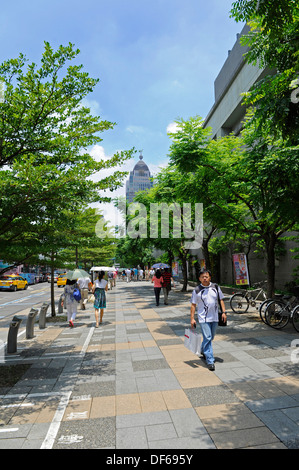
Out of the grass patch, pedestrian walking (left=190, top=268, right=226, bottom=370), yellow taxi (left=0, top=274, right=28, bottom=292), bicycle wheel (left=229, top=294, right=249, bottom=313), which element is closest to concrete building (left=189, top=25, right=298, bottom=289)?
bicycle wheel (left=229, top=294, right=249, bottom=313)

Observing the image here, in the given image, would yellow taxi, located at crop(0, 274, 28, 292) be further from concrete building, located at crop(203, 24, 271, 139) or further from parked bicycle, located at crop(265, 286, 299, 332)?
parked bicycle, located at crop(265, 286, 299, 332)

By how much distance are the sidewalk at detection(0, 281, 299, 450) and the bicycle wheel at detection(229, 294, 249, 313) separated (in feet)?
11.1

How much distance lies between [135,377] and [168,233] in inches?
612

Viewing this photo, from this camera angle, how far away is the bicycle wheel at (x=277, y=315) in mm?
8938

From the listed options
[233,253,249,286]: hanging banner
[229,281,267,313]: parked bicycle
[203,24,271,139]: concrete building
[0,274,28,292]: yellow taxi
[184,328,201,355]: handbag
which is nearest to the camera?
[184,328,201,355]: handbag

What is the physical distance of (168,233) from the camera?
822 inches

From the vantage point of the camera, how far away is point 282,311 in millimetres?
8906

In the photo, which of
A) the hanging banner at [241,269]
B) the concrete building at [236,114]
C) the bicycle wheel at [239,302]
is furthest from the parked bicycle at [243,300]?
the concrete building at [236,114]

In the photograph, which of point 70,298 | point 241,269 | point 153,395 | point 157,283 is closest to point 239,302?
point 241,269

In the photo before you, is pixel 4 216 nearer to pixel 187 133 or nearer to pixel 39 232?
pixel 39 232

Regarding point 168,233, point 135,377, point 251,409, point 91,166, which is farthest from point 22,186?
point 168,233

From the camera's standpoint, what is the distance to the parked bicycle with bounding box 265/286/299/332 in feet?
29.0

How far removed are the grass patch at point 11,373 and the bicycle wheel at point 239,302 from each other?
26.3 feet

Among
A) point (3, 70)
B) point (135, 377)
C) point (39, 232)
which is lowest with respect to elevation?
point (135, 377)
